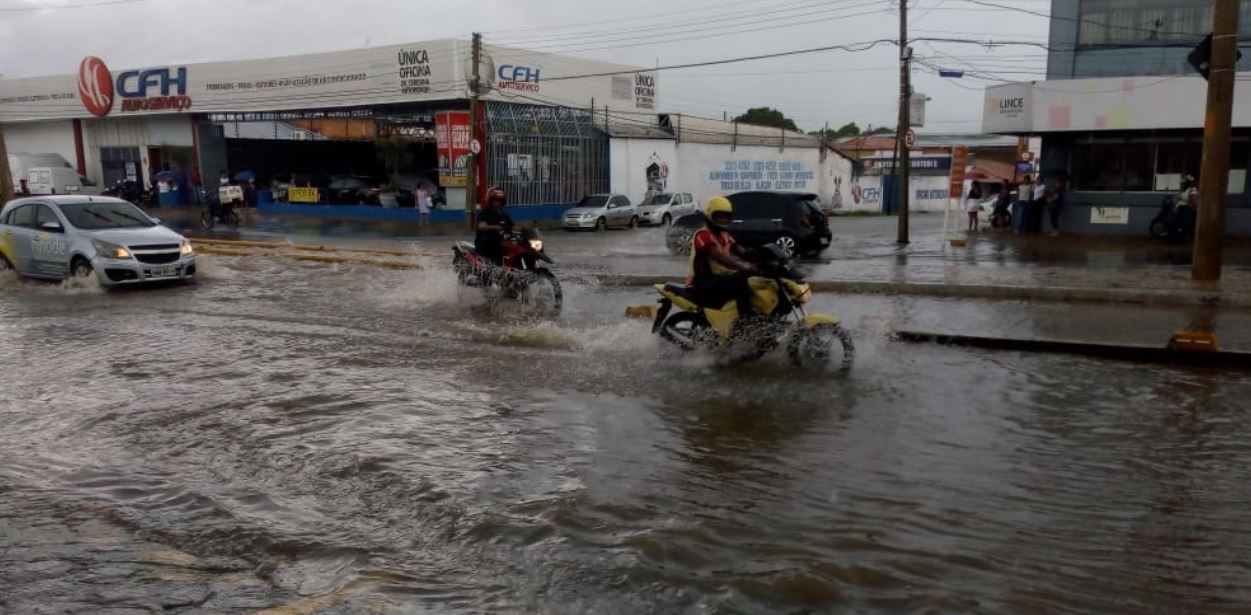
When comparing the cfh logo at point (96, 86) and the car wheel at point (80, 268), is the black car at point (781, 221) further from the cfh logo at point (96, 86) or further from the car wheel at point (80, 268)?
the cfh logo at point (96, 86)

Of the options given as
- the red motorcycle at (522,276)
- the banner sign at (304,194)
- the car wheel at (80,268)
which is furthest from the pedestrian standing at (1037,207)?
the banner sign at (304,194)

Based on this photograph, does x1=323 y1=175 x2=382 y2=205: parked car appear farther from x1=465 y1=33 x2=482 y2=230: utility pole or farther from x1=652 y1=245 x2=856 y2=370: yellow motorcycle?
x1=652 y1=245 x2=856 y2=370: yellow motorcycle

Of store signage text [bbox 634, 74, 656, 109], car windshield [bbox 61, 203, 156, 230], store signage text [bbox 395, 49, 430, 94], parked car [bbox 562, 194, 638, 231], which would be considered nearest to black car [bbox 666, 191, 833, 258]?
car windshield [bbox 61, 203, 156, 230]

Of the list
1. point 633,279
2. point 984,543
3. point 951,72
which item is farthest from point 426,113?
point 984,543

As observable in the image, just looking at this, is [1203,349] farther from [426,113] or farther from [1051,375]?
[426,113]

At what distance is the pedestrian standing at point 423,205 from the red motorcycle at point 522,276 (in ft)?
66.5

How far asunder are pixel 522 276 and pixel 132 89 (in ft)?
126

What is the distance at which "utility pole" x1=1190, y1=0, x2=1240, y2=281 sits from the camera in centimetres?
1231

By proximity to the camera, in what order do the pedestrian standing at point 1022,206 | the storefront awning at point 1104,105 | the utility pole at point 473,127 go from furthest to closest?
the utility pole at point 473,127 → the pedestrian standing at point 1022,206 → the storefront awning at point 1104,105

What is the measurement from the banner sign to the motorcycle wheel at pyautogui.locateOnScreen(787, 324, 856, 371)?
33809 millimetres

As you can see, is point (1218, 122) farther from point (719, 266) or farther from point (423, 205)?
point (423, 205)

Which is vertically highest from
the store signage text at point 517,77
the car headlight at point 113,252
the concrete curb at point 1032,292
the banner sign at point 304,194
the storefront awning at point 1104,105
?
the store signage text at point 517,77

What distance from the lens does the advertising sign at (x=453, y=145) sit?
32188 millimetres

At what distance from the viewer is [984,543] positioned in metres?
4.66
